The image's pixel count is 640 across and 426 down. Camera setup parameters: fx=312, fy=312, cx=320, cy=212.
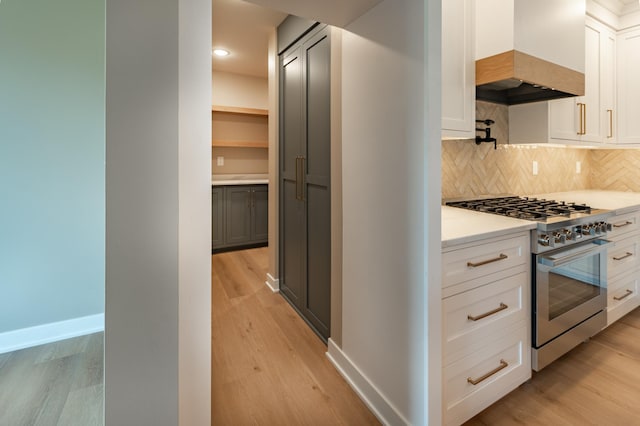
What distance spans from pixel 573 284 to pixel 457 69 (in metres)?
1.42

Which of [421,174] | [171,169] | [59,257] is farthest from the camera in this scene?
[59,257]

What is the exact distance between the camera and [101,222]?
7.00 feet

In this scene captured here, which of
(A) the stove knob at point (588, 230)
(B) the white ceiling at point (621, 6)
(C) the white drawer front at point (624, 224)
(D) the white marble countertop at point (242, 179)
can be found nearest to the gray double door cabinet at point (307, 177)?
(A) the stove knob at point (588, 230)

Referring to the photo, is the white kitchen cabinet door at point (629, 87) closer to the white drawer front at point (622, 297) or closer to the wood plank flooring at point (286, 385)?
the white drawer front at point (622, 297)

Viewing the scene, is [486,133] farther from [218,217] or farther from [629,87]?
[218,217]

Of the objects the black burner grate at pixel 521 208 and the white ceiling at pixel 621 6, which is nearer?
the black burner grate at pixel 521 208

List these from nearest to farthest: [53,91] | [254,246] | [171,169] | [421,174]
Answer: [171,169] < [421,174] < [53,91] < [254,246]

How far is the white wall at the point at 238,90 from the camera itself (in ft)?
15.3

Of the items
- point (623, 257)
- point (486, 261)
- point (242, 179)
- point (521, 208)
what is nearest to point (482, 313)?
point (486, 261)

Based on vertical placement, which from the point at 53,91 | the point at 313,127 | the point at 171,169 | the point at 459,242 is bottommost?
the point at 459,242

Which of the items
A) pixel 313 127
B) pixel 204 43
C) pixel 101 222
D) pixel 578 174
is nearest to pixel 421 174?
pixel 204 43

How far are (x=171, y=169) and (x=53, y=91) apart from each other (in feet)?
6.35

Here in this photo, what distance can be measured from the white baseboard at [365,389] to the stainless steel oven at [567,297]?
84cm

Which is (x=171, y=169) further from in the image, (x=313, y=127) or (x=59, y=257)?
(x=59, y=257)
